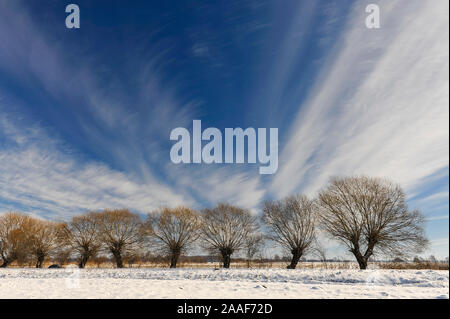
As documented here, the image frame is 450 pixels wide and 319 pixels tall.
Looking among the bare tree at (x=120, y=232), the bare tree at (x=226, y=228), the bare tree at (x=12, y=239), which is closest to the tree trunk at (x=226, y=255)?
the bare tree at (x=226, y=228)

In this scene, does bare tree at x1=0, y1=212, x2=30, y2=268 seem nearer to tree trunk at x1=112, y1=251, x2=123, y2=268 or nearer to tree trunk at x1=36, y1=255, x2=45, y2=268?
tree trunk at x1=36, y1=255, x2=45, y2=268

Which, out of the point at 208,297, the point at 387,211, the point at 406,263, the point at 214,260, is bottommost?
the point at 214,260

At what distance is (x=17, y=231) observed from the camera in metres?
47.7

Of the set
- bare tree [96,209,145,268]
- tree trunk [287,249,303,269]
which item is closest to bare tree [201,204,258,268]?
tree trunk [287,249,303,269]

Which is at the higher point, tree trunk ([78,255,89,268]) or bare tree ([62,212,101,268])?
bare tree ([62,212,101,268])

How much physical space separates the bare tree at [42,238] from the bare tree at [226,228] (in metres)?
29.2

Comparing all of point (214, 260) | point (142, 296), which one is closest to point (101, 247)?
point (214, 260)

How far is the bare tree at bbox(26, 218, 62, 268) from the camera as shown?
45.5 meters

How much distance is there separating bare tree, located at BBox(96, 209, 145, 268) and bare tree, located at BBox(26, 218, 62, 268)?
1132 centimetres

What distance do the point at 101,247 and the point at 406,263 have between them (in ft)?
139

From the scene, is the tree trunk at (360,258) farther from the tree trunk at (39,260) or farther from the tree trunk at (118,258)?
the tree trunk at (39,260)

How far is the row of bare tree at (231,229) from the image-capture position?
25.1 m

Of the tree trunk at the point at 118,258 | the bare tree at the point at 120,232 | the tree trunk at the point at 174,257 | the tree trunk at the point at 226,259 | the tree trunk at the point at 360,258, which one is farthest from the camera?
the bare tree at the point at 120,232
